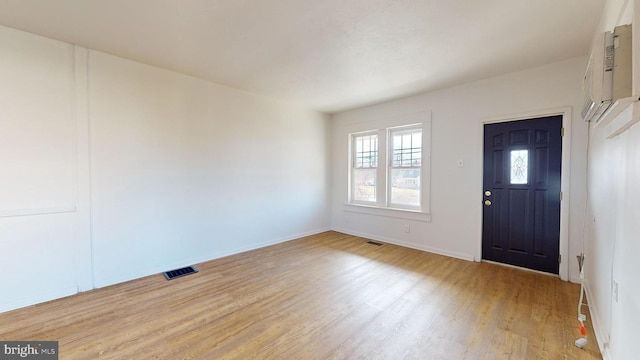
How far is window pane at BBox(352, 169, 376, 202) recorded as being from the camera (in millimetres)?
5141

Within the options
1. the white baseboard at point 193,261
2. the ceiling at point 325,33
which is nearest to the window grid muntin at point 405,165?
the ceiling at point 325,33

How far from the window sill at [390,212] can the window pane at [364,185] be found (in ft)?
0.70

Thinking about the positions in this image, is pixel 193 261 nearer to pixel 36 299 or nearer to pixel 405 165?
pixel 36 299

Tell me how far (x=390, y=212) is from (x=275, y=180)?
2185 mm

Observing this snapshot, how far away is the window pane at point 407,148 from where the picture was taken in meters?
4.44

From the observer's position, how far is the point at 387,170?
480 centimetres

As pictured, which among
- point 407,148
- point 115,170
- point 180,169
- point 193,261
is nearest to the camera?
point 115,170

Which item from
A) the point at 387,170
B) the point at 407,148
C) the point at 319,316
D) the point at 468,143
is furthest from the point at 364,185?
the point at 319,316

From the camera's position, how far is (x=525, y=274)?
320cm

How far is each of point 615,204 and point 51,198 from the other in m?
4.73

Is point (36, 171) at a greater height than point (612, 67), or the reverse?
point (612, 67)

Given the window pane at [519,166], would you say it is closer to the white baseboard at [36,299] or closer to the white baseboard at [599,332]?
the white baseboard at [599,332]

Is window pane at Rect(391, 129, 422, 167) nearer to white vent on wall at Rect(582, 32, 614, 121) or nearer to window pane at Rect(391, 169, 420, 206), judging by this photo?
window pane at Rect(391, 169, 420, 206)

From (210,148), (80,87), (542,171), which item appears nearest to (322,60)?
(210,148)
